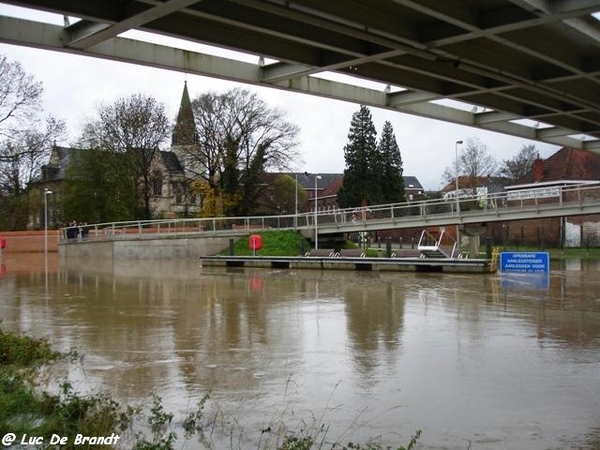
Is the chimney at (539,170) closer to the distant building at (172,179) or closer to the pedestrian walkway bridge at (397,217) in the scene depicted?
the pedestrian walkway bridge at (397,217)

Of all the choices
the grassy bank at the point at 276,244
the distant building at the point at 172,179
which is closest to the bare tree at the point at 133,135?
the distant building at the point at 172,179

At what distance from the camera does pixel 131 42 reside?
1345 cm

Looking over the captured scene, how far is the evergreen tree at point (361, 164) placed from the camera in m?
80.8

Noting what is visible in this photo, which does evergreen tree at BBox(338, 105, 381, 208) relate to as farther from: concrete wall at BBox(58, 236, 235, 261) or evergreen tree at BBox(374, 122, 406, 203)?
concrete wall at BBox(58, 236, 235, 261)

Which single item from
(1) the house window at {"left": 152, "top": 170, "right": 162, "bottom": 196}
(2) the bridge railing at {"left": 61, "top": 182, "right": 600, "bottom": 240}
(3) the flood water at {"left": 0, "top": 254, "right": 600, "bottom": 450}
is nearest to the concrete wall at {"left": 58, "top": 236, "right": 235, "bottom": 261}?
(2) the bridge railing at {"left": 61, "top": 182, "right": 600, "bottom": 240}

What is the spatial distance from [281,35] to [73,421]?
8.12m

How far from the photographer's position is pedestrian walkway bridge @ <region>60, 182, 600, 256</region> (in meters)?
34.5

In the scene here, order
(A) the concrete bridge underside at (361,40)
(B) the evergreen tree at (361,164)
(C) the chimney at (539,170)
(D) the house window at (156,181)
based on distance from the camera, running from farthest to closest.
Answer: (B) the evergreen tree at (361,164) → (D) the house window at (156,181) → (C) the chimney at (539,170) → (A) the concrete bridge underside at (361,40)

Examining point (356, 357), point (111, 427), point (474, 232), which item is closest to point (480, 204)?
point (474, 232)

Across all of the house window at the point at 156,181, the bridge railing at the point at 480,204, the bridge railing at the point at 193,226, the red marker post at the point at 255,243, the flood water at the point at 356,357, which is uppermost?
the house window at the point at 156,181

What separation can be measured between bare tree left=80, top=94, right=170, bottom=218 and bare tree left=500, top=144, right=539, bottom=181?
154 feet

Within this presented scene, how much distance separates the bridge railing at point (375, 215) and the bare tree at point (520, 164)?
44780 mm

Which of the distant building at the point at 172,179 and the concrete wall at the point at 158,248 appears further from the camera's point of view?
the distant building at the point at 172,179

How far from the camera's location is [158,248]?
160 ft
